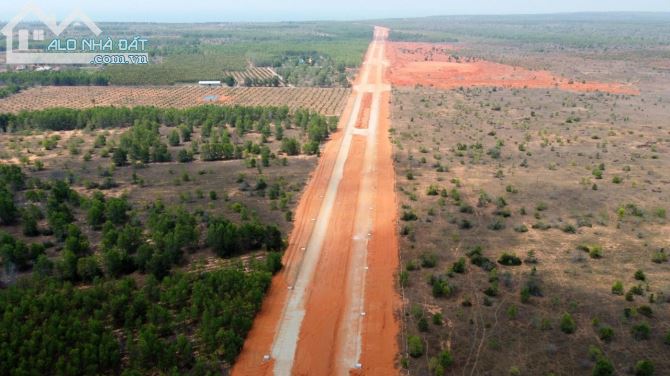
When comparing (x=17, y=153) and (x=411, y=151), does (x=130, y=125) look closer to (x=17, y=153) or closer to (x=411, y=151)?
(x=17, y=153)

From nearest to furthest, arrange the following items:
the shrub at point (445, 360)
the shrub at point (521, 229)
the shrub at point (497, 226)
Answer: the shrub at point (445, 360) → the shrub at point (521, 229) → the shrub at point (497, 226)

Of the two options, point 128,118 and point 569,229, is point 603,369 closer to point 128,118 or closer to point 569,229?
point 569,229

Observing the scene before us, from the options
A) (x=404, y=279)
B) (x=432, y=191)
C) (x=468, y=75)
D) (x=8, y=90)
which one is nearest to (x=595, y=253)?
(x=404, y=279)

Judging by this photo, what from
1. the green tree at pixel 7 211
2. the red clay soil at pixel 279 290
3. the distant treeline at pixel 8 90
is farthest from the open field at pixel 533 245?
the distant treeline at pixel 8 90

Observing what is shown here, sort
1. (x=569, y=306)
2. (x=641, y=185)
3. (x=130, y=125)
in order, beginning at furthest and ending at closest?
(x=130, y=125)
(x=641, y=185)
(x=569, y=306)

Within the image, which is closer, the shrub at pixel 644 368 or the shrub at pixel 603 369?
the shrub at pixel 603 369

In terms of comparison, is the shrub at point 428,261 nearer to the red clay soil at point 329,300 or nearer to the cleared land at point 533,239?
the cleared land at point 533,239

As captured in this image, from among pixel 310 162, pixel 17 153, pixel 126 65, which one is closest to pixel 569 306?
pixel 310 162
